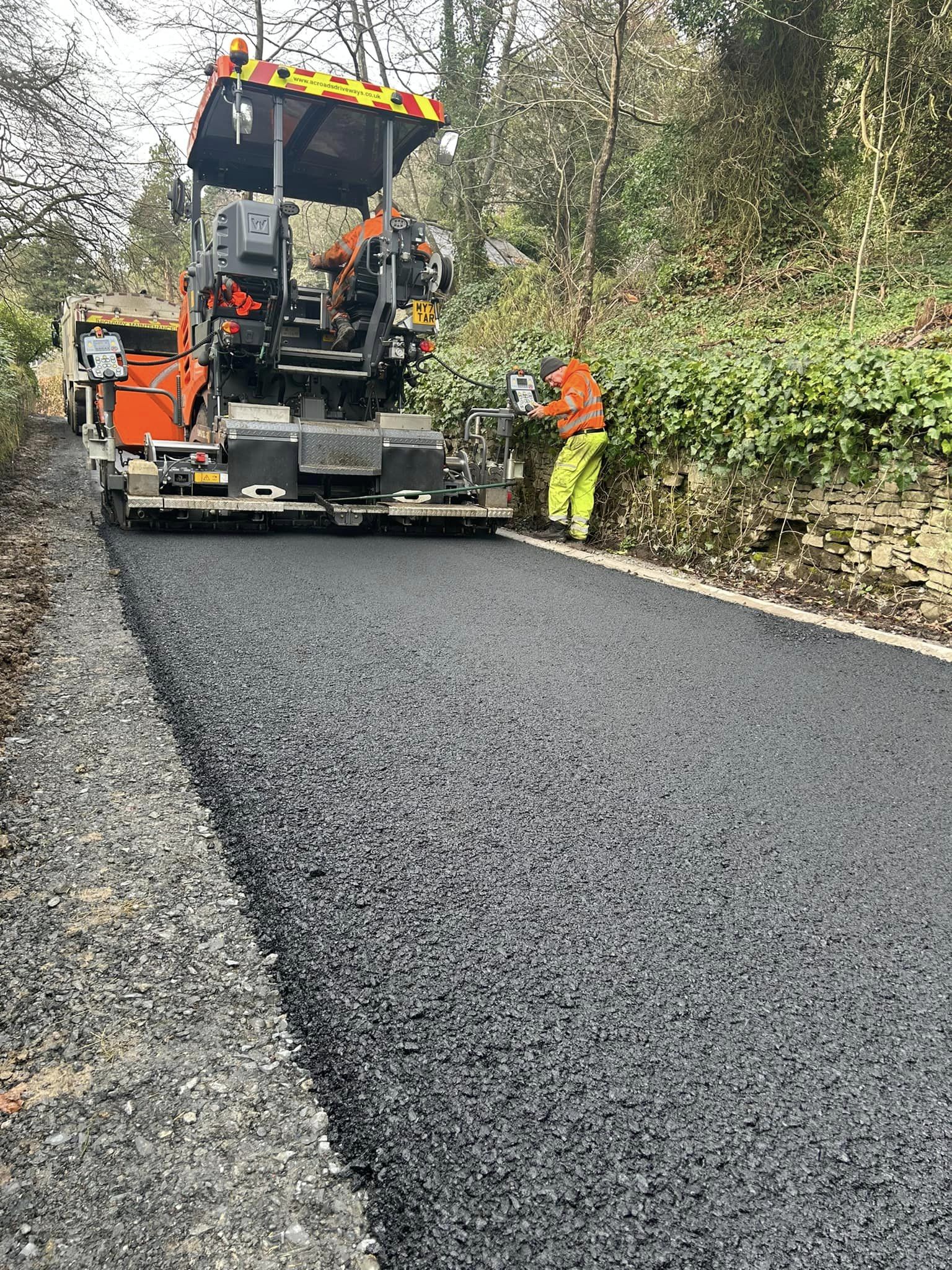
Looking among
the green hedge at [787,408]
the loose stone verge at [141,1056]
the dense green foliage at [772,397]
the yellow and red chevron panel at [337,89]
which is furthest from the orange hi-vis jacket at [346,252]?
the loose stone verge at [141,1056]

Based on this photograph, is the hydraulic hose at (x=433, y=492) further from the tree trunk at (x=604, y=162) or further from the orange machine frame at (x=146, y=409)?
the tree trunk at (x=604, y=162)

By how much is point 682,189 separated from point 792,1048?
53.2 ft

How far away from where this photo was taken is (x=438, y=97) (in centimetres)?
1828

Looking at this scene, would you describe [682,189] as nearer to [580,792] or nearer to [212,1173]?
[580,792]

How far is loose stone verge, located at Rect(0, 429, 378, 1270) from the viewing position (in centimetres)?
119

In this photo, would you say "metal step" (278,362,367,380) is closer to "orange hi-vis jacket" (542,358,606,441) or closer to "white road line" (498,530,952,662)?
"orange hi-vis jacket" (542,358,606,441)

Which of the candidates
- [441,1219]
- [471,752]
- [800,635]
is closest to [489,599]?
[800,635]

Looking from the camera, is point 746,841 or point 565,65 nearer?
point 746,841

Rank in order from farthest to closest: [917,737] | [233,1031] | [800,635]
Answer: [800,635], [917,737], [233,1031]

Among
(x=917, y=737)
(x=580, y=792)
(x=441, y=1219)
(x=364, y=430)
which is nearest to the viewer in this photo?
(x=441, y=1219)

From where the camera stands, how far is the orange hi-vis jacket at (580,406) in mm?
7379

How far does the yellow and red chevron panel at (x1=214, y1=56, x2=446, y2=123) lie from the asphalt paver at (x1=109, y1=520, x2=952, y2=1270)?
440 cm

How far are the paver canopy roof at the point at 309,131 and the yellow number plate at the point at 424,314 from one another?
4.01 ft

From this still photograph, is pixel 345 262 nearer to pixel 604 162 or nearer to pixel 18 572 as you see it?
pixel 18 572
